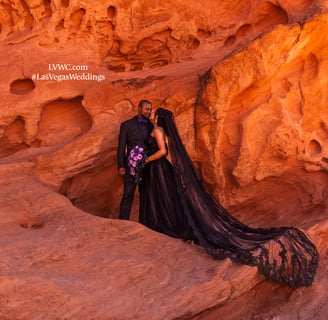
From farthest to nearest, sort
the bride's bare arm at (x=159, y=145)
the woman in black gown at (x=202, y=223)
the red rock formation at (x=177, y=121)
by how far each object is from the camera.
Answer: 1. the bride's bare arm at (x=159, y=145)
2. the woman in black gown at (x=202, y=223)
3. the red rock formation at (x=177, y=121)

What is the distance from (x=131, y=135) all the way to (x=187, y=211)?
919mm

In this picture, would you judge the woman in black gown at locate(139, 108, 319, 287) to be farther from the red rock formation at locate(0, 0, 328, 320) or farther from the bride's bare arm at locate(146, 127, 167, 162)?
the red rock formation at locate(0, 0, 328, 320)

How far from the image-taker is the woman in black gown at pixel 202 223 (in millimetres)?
3180

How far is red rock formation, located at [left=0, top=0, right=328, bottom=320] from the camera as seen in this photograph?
10.1ft

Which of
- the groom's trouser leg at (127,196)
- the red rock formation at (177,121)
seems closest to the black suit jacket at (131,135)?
the groom's trouser leg at (127,196)

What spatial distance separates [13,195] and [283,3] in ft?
12.2

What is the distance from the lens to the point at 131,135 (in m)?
3.87

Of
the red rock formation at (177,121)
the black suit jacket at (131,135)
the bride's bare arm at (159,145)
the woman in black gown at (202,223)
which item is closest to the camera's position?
the red rock formation at (177,121)

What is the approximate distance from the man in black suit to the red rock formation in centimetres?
27

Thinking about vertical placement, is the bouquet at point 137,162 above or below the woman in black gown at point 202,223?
above

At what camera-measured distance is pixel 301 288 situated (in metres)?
3.38

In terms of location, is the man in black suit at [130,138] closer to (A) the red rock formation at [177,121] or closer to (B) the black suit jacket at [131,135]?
(B) the black suit jacket at [131,135]

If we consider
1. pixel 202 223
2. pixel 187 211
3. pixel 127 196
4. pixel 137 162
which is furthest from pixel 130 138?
pixel 202 223

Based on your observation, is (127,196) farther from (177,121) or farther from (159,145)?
(177,121)
